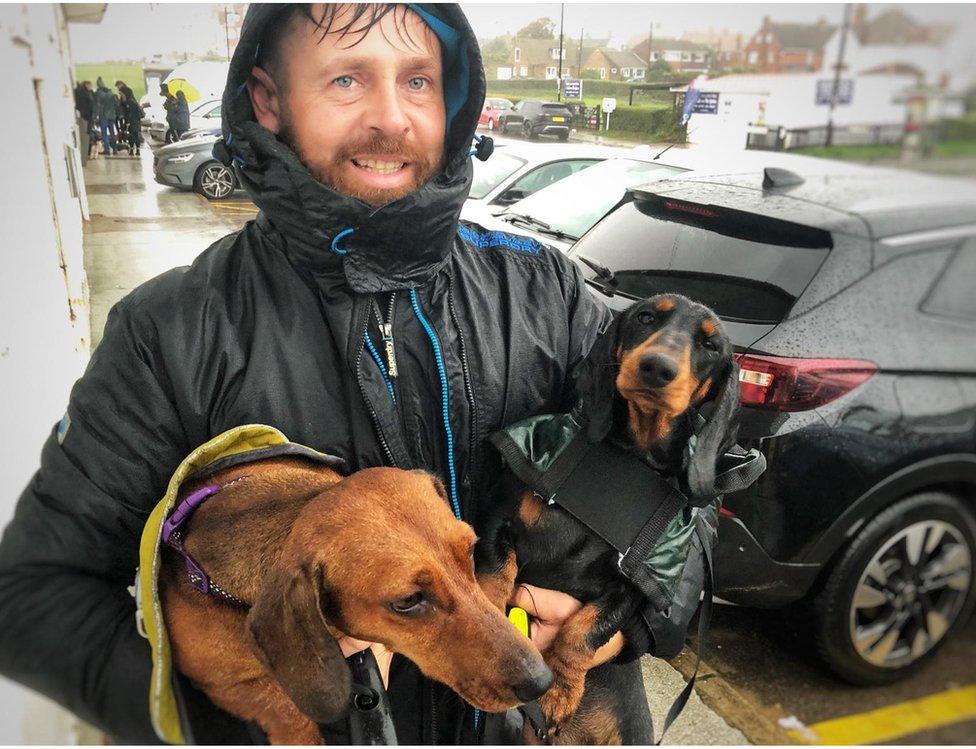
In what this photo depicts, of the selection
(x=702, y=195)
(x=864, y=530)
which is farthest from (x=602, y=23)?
(x=864, y=530)

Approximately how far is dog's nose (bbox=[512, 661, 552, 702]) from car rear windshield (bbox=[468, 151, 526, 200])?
1366 millimetres

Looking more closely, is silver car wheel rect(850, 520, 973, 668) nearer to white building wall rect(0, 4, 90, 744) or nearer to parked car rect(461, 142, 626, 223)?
parked car rect(461, 142, 626, 223)

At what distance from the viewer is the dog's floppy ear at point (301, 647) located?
115 cm

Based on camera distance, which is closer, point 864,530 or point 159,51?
point 159,51

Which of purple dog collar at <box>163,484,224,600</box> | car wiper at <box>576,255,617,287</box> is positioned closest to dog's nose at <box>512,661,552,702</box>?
purple dog collar at <box>163,484,224,600</box>

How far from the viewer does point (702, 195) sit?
1.87 m

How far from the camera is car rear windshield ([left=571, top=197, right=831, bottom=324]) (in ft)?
5.82

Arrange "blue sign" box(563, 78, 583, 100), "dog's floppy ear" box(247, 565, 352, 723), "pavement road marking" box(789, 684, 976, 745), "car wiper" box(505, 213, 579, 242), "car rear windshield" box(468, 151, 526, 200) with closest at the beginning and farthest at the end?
"dog's floppy ear" box(247, 565, 352, 723), "pavement road marking" box(789, 684, 976, 745), "blue sign" box(563, 78, 583, 100), "car rear windshield" box(468, 151, 526, 200), "car wiper" box(505, 213, 579, 242)

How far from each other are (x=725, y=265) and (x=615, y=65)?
23.2 inches

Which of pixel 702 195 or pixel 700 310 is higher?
pixel 702 195

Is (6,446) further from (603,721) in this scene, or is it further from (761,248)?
(761,248)

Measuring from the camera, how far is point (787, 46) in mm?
1476

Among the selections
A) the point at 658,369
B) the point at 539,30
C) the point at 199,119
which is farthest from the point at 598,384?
the point at 199,119

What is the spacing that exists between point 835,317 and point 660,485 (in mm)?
625
